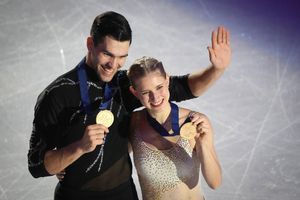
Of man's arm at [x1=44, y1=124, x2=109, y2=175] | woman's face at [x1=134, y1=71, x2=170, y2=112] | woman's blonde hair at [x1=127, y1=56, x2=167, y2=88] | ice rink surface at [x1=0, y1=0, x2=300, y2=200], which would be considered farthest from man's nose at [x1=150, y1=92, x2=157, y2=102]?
ice rink surface at [x1=0, y1=0, x2=300, y2=200]

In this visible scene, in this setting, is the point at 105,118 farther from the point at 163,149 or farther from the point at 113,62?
the point at 163,149

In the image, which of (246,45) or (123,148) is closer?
(123,148)

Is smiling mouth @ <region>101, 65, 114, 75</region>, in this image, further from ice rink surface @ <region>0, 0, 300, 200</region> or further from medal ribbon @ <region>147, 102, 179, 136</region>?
ice rink surface @ <region>0, 0, 300, 200</region>

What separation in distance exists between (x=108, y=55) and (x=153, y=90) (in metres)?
0.29

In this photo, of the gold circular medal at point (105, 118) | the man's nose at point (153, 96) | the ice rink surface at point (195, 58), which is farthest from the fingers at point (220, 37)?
the ice rink surface at point (195, 58)

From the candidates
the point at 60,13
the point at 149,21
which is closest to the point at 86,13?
the point at 60,13

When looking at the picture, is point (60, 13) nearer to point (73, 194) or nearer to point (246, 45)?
point (246, 45)

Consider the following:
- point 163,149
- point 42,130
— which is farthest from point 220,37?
point 42,130

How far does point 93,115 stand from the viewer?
2.22 metres

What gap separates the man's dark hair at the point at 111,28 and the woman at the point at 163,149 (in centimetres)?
19

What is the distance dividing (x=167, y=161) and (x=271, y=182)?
2.14 m

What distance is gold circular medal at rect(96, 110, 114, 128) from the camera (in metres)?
2.09

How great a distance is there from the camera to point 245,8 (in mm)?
4648

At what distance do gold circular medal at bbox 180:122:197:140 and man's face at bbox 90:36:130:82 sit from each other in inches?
18.5
